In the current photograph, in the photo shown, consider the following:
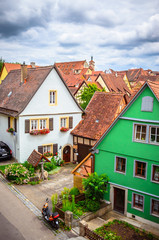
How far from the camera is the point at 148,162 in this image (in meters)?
13.7

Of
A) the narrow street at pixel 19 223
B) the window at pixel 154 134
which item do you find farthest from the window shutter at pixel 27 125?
the window at pixel 154 134

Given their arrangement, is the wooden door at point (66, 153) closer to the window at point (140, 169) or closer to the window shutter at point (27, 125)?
the window shutter at point (27, 125)

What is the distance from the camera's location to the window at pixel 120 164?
14.9m

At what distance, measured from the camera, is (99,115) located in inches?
A: 976

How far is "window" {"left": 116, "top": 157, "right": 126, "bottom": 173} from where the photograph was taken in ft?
48.9

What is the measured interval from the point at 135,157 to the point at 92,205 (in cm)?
390

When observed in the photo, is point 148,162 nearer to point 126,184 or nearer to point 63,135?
point 126,184

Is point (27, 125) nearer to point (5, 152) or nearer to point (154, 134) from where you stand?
point (5, 152)

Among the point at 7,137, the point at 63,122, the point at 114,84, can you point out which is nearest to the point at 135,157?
the point at 63,122

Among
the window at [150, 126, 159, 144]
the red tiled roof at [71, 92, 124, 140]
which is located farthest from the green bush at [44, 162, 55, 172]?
the window at [150, 126, 159, 144]

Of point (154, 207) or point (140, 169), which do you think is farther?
point (140, 169)

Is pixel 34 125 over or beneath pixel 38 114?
beneath

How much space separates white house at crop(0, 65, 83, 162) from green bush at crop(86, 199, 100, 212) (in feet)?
32.9

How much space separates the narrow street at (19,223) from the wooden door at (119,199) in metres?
5.10
